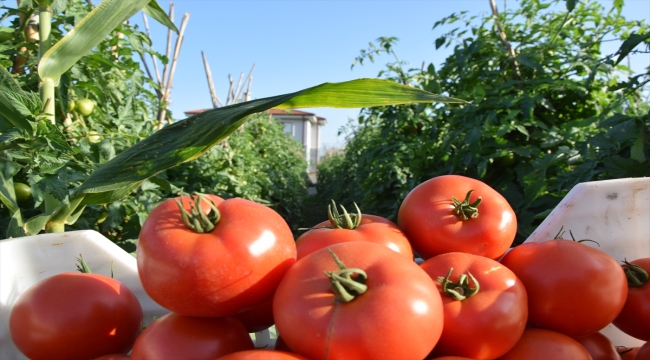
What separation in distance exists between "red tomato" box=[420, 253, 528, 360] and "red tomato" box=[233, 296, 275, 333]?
0.31m

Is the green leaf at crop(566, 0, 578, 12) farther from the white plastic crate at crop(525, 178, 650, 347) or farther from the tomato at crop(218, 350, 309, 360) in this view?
the tomato at crop(218, 350, 309, 360)

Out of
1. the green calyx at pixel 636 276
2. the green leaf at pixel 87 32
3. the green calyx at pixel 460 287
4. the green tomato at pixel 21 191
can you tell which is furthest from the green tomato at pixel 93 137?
the green calyx at pixel 636 276

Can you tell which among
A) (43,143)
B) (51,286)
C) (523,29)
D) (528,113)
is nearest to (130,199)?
(43,143)

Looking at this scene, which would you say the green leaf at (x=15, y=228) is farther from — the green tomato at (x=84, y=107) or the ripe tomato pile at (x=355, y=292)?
the green tomato at (x=84, y=107)

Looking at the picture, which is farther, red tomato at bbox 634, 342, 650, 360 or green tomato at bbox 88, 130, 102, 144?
green tomato at bbox 88, 130, 102, 144

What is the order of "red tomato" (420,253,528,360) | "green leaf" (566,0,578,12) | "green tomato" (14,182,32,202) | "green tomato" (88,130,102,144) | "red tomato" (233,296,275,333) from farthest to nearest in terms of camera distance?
"green tomato" (88,130,102,144)
"green leaf" (566,0,578,12)
"green tomato" (14,182,32,202)
"red tomato" (233,296,275,333)
"red tomato" (420,253,528,360)

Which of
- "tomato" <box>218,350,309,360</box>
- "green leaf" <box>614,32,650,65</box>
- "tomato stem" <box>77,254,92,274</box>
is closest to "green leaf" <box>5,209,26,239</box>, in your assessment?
"tomato stem" <box>77,254,92,274</box>

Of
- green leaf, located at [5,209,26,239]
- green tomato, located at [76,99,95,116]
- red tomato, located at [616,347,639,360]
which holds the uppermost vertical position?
green tomato, located at [76,99,95,116]

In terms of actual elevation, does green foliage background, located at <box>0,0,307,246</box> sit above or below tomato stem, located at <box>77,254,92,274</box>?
above

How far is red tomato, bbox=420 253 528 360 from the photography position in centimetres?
76

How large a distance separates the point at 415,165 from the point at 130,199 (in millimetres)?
2293

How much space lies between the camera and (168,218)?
0.72 m

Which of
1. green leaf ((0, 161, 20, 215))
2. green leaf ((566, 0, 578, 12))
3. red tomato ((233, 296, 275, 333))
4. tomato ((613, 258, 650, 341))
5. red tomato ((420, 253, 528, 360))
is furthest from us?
green leaf ((566, 0, 578, 12))

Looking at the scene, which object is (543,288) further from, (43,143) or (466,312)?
(43,143)
